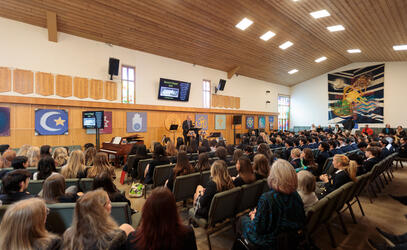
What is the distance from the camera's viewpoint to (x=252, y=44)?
983 cm

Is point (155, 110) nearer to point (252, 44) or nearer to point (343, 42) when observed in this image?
point (252, 44)

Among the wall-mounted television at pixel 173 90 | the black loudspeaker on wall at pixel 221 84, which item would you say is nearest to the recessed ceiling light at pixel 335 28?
the black loudspeaker on wall at pixel 221 84

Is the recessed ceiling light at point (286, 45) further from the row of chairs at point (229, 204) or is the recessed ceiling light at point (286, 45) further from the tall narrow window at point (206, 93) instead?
the row of chairs at point (229, 204)

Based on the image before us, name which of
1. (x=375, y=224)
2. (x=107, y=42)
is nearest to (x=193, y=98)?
(x=107, y=42)

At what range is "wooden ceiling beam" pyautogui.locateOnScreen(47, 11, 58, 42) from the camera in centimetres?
639

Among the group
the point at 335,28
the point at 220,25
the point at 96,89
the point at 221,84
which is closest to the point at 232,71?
the point at 221,84

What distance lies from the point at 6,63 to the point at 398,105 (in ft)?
66.6

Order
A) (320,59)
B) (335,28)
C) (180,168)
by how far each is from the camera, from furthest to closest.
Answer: (320,59) < (335,28) < (180,168)

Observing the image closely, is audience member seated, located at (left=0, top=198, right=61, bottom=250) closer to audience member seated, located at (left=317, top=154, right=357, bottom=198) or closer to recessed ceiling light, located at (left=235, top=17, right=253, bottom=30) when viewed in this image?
audience member seated, located at (left=317, top=154, right=357, bottom=198)

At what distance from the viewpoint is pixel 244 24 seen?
8094 mm

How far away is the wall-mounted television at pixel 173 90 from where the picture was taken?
9.92 meters

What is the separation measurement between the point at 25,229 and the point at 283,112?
18924mm

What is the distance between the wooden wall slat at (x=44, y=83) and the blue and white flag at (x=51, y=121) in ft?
2.18

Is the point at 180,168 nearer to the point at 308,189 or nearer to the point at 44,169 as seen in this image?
the point at 308,189
